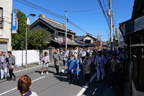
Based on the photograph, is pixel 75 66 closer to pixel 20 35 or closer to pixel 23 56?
pixel 23 56

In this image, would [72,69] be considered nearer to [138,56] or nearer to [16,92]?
[16,92]

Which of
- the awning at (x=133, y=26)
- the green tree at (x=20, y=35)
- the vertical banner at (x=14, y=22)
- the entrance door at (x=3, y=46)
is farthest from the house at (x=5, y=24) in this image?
the awning at (x=133, y=26)

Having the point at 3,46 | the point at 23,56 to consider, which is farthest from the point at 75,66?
the point at 23,56

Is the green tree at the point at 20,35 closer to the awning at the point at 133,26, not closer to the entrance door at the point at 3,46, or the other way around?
the entrance door at the point at 3,46

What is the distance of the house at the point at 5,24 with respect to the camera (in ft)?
40.5

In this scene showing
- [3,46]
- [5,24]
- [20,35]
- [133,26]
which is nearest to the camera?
[133,26]

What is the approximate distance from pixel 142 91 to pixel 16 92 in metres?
4.89

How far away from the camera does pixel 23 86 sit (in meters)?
2.12

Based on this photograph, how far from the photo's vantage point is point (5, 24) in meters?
12.7

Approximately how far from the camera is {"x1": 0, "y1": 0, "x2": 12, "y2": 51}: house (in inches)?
486

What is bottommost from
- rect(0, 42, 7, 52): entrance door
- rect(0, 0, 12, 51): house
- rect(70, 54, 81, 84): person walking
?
rect(70, 54, 81, 84): person walking

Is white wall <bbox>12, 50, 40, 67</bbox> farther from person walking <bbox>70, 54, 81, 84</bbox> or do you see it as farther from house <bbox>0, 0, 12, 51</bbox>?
person walking <bbox>70, 54, 81, 84</bbox>

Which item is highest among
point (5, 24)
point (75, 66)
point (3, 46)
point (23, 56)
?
point (5, 24)

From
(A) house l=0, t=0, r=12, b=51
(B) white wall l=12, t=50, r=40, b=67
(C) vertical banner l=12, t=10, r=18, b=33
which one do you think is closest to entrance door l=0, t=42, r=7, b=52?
(A) house l=0, t=0, r=12, b=51
